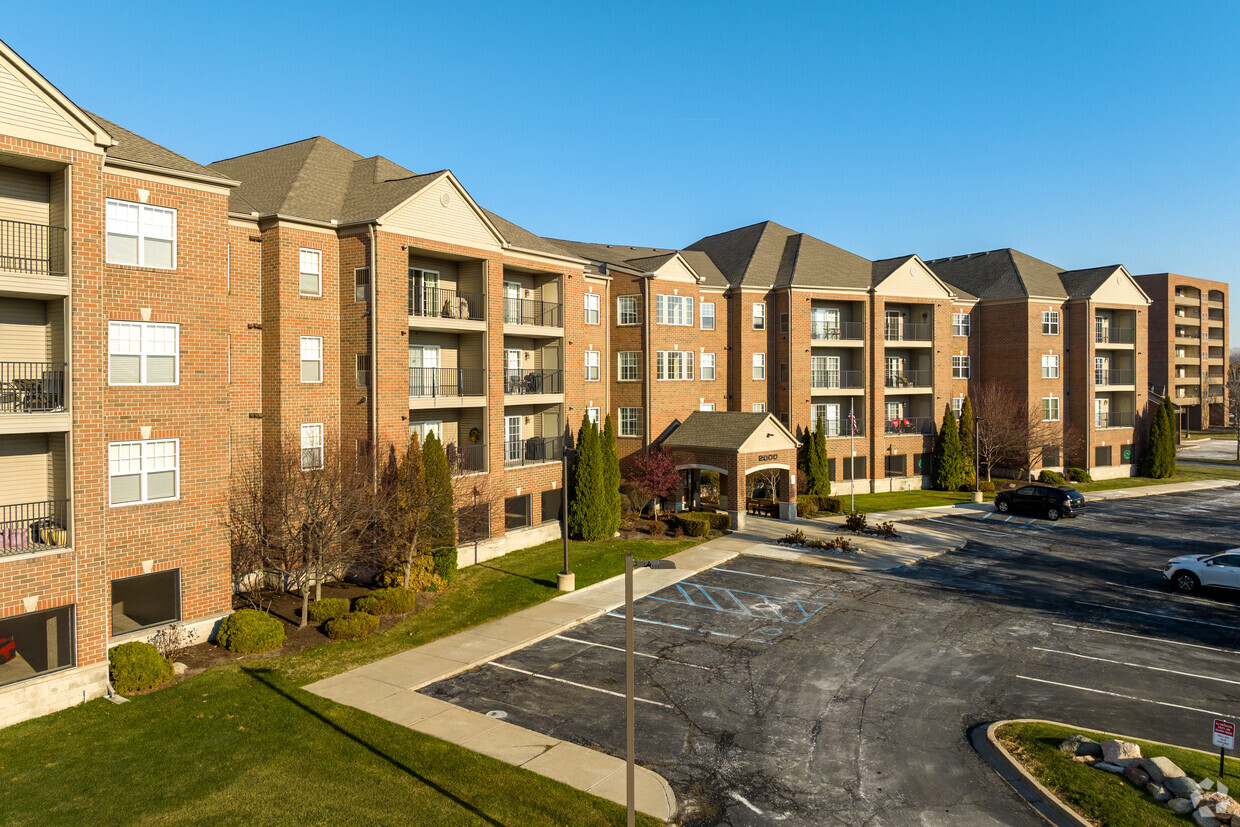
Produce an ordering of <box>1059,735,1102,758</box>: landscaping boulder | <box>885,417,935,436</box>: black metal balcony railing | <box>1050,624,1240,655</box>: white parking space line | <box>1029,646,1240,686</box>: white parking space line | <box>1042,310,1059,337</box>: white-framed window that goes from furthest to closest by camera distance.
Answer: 1. <box>1042,310,1059,337</box>: white-framed window
2. <box>885,417,935,436</box>: black metal balcony railing
3. <box>1050,624,1240,655</box>: white parking space line
4. <box>1029,646,1240,686</box>: white parking space line
5. <box>1059,735,1102,758</box>: landscaping boulder

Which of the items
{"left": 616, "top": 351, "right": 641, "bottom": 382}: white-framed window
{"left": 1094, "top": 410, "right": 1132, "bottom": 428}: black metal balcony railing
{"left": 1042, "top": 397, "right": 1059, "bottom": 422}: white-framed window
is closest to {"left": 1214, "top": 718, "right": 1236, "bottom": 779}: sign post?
{"left": 616, "top": 351, "right": 641, "bottom": 382}: white-framed window

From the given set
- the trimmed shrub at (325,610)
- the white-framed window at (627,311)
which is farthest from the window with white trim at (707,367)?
the trimmed shrub at (325,610)

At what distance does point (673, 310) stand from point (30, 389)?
30.5 meters

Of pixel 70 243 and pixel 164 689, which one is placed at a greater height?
pixel 70 243

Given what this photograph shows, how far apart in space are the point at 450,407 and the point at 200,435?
10404mm

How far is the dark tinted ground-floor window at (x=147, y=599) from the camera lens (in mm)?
19250

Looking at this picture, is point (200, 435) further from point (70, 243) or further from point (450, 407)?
point (450, 407)

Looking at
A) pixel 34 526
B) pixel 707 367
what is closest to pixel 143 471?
pixel 34 526

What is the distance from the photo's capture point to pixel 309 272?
84.2 ft

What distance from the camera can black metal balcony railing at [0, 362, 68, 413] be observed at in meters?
17.0

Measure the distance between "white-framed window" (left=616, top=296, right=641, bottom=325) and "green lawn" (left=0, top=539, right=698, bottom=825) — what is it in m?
26.5

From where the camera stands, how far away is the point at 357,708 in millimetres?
16562

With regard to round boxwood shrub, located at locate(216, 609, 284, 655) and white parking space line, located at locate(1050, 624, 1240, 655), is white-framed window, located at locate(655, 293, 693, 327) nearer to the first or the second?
white parking space line, located at locate(1050, 624, 1240, 655)

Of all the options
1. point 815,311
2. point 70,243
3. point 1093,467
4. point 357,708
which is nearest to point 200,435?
point 70,243
